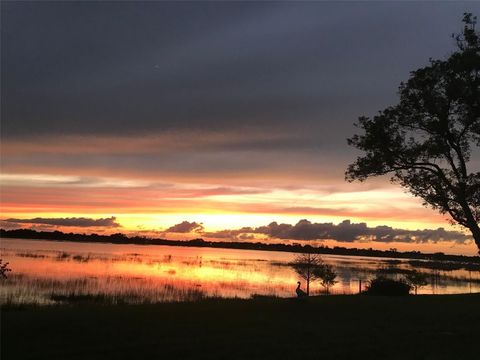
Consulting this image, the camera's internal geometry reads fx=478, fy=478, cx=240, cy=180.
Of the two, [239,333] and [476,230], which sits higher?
[476,230]

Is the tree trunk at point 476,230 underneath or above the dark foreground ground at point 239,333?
above

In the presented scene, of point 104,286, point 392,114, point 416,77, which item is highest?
point 416,77

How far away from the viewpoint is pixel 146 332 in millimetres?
14820

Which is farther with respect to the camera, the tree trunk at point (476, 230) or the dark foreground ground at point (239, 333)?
the tree trunk at point (476, 230)

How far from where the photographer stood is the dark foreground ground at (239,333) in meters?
12.5

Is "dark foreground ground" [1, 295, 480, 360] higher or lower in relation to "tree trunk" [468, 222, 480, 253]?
lower

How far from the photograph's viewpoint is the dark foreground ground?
12.5 m

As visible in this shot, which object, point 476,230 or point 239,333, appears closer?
point 239,333

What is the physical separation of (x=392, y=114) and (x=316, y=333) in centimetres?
1475

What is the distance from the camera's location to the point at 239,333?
1538 cm

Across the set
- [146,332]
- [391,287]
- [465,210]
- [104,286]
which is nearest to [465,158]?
[465,210]

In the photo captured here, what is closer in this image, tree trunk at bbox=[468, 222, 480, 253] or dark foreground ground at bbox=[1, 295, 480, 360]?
dark foreground ground at bbox=[1, 295, 480, 360]

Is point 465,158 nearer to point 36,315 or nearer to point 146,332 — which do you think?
point 146,332

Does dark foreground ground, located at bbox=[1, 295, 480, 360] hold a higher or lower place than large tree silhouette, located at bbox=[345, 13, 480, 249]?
lower
